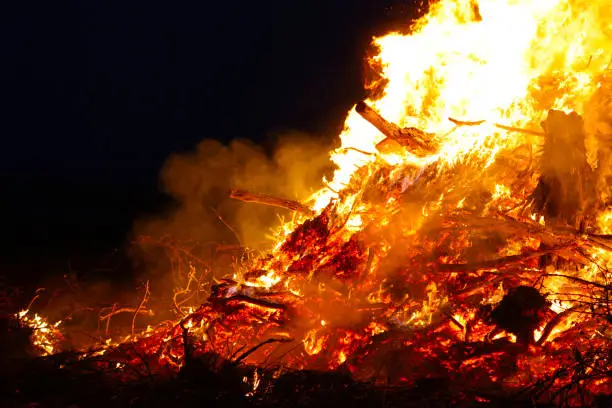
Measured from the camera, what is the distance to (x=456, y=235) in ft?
18.5

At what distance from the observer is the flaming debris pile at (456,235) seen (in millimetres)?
4477

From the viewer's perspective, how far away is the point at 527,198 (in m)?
5.31

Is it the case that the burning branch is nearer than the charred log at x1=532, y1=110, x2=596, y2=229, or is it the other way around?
the charred log at x1=532, y1=110, x2=596, y2=229

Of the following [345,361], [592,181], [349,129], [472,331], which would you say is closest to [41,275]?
[349,129]

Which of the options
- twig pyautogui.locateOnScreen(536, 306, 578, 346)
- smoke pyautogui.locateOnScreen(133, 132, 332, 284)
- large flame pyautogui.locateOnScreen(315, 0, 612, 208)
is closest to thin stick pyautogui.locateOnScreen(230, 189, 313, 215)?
large flame pyautogui.locateOnScreen(315, 0, 612, 208)

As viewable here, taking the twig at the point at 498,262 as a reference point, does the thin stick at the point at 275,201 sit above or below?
above

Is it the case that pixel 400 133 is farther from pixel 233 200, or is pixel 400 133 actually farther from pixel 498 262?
pixel 233 200

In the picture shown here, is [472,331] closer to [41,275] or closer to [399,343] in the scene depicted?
[399,343]

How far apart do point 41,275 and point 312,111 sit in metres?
16.3

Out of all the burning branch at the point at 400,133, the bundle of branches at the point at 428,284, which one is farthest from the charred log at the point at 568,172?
the burning branch at the point at 400,133

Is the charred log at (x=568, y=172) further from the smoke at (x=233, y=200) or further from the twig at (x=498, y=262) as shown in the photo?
the smoke at (x=233, y=200)

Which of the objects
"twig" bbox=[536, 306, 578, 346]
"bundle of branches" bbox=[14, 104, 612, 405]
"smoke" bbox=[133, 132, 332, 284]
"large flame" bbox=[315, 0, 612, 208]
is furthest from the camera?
"smoke" bbox=[133, 132, 332, 284]

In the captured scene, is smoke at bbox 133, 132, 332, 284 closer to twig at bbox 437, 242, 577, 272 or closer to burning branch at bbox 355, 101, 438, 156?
burning branch at bbox 355, 101, 438, 156

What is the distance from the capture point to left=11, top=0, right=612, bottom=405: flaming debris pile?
448 centimetres
